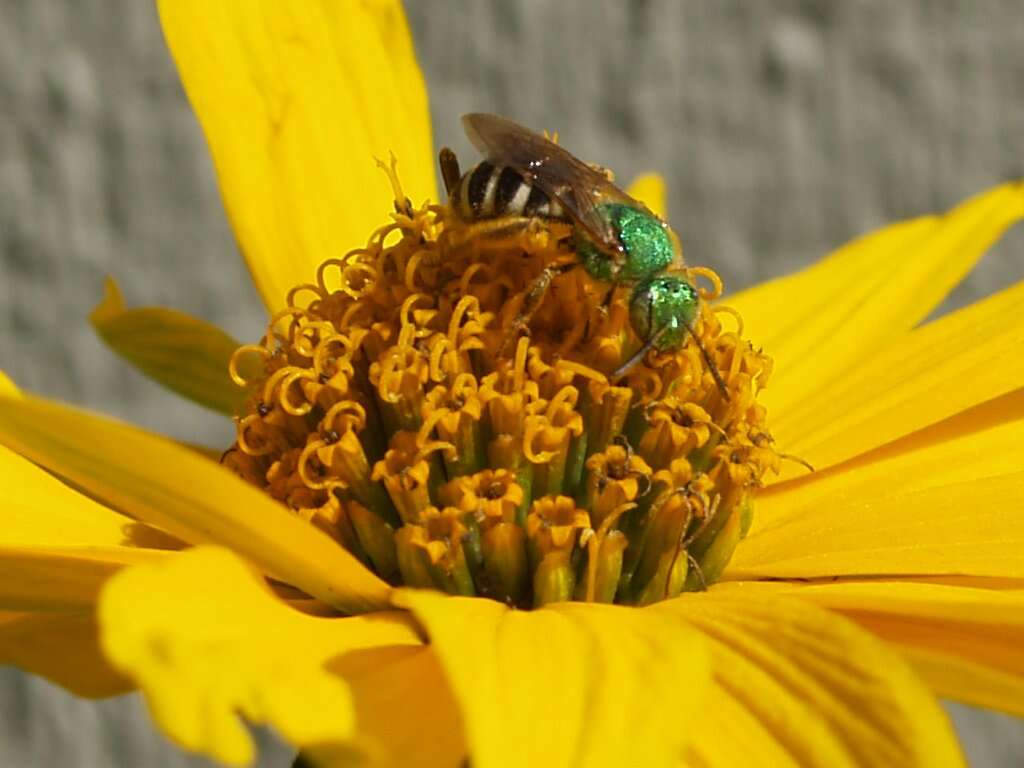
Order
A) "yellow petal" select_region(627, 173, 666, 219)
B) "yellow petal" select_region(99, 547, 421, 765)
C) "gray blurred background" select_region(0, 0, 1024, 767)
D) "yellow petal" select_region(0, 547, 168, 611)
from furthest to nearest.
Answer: "gray blurred background" select_region(0, 0, 1024, 767) → "yellow petal" select_region(627, 173, 666, 219) → "yellow petal" select_region(0, 547, 168, 611) → "yellow petal" select_region(99, 547, 421, 765)

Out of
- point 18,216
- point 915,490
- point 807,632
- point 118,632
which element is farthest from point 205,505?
point 18,216

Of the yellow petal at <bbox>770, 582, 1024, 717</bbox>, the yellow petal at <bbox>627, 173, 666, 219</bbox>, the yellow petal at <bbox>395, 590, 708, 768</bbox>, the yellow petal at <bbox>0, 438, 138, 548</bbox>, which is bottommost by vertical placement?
the yellow petal at <bbox>0, 438, 138, 548</bbox>

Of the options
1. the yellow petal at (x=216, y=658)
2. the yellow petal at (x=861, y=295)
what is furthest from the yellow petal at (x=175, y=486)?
the yellow petal at (x=861, y=295)

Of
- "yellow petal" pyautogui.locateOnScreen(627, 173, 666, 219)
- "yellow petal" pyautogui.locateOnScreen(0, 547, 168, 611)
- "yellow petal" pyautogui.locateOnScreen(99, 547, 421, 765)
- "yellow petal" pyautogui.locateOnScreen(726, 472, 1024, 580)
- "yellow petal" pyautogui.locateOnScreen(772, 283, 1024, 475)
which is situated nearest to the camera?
"yellow petal" pyautogui.locateOnScreen(99, 547, 421, 765)

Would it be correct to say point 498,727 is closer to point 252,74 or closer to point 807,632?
point 807,632

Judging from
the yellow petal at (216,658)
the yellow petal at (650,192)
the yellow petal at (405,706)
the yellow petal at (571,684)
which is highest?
the yellow petal at (650,192)

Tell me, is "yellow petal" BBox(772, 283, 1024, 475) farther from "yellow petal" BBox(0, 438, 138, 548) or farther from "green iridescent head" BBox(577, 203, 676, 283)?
"yellow petal" BBox(0, 438, 138, 548)

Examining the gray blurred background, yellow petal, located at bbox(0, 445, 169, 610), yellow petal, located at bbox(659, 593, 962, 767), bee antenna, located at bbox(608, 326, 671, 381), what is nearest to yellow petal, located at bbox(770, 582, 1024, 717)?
yellow petal, located at bbox(659, 593, 962, 767)

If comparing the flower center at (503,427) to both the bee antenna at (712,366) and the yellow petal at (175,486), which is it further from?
the yellow petal at (175,486)
